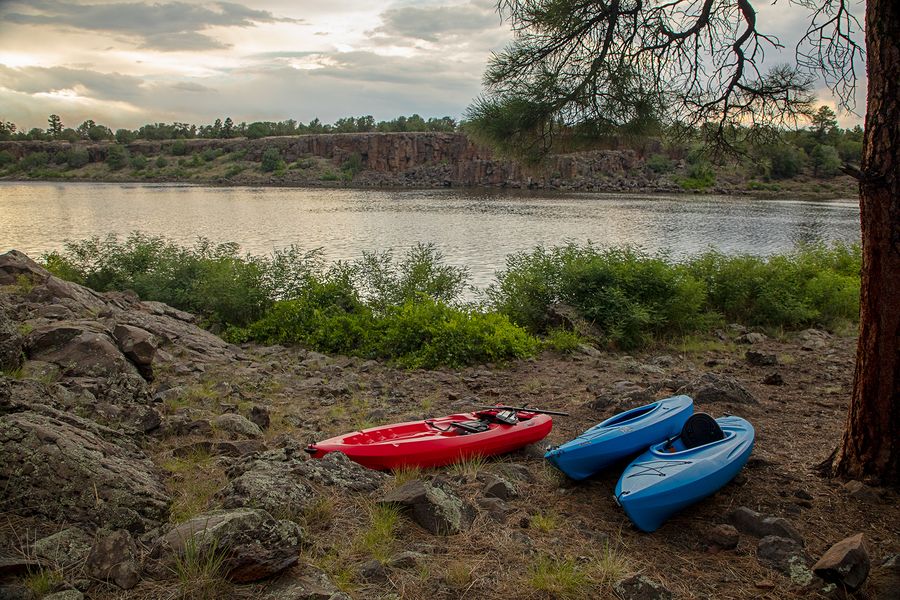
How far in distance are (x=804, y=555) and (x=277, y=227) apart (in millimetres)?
26024

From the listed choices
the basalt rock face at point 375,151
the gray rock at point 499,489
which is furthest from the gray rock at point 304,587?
the basalt rock face at point 375,151

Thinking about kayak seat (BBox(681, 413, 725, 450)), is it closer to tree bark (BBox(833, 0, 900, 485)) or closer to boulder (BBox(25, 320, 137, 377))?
tree bark (BBox(833, 0, 900, 485))

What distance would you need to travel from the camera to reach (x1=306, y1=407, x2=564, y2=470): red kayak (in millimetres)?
4617

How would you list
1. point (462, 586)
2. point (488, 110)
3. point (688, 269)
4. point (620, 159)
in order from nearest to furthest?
point (462, 586)
point (488, 110)
point (688, 269)
point (620, 159)

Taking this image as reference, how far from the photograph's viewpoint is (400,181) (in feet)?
275

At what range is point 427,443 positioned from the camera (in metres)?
4.73

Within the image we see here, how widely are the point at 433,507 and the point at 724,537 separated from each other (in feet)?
5.42

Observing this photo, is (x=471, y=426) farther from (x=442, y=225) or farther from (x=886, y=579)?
(x=442, y=225)

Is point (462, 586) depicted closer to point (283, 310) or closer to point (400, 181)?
point (283, 310)

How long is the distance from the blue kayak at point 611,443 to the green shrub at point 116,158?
323ft

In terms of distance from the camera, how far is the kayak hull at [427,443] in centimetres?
461

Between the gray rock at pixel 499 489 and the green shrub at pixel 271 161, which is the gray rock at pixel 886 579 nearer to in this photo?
the gray rock at pixel 499 489

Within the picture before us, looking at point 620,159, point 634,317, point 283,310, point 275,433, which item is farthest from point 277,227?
point 620,159

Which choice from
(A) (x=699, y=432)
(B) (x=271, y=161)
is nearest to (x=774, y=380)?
(A) (x=699, y=432)
